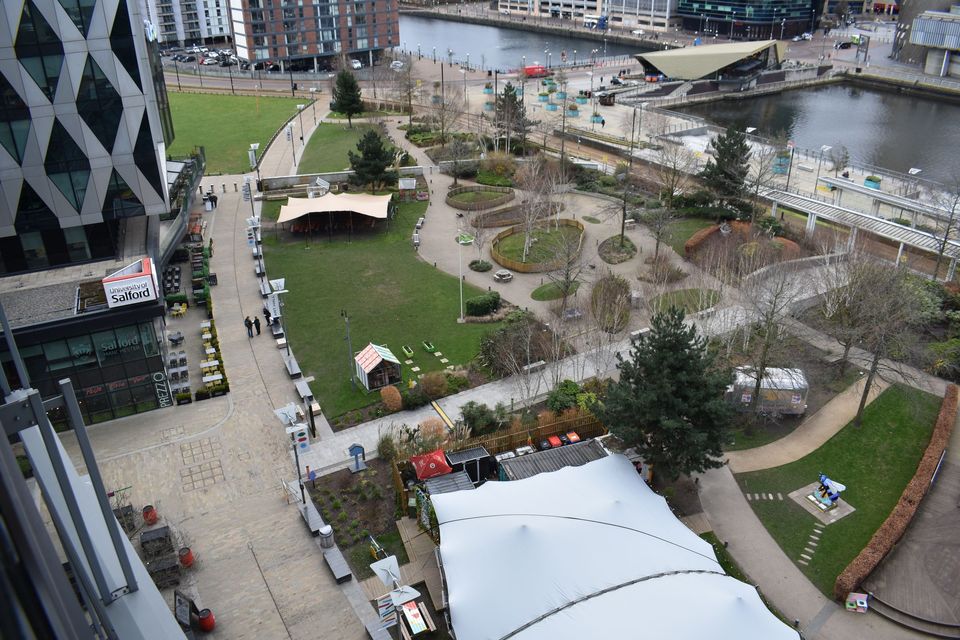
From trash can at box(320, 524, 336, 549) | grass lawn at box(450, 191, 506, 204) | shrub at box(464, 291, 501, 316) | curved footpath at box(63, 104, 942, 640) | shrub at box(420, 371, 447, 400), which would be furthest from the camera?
grass lawn at box(450, 191, 506, 204)

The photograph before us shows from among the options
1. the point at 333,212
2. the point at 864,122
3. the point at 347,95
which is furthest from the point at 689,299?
the point at 864,122

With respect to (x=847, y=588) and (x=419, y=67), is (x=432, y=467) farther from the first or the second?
(x=419, y=67)

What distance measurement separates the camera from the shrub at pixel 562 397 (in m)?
34.4

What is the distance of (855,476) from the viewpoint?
1236 inches

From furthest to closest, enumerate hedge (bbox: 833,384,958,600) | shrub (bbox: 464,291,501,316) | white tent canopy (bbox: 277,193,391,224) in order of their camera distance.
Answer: white tent canopy (bbox: 277,193,391,224) < shrub (bbox: 464,291,501,316) < hedge (bbox: 833,384,958,600)

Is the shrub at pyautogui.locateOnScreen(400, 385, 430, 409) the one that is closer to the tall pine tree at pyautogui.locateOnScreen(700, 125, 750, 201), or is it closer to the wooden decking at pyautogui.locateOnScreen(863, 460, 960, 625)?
the wooden decking at pyautogui.locateOnScreen(863, 460, 960, 625)

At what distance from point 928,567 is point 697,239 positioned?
95.2 ft

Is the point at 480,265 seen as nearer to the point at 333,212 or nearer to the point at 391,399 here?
the point at 333,212

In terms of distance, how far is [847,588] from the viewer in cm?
2520

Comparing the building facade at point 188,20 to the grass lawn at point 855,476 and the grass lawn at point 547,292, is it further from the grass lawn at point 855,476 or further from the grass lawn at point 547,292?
the grass lawn at point 855,476

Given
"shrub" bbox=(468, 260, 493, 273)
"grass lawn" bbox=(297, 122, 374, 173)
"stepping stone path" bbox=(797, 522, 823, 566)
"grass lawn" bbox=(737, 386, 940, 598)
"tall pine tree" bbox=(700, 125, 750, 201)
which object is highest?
"tall pine tree" bbox=(700, 125, 750, 201)

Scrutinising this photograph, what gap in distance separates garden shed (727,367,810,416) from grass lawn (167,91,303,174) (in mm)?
53618

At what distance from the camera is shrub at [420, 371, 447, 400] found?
36625mm

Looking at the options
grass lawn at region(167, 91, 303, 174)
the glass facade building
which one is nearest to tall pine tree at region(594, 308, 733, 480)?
the glass facade building
